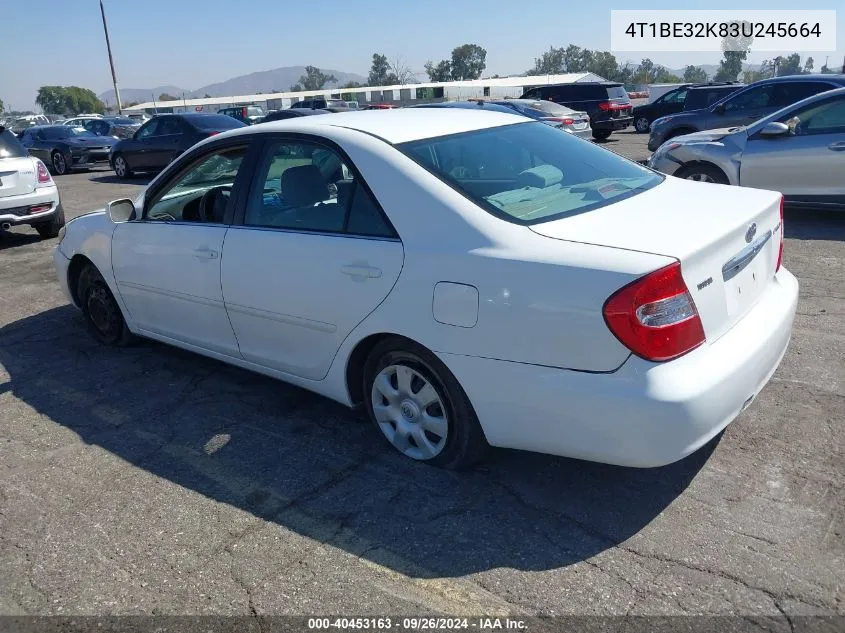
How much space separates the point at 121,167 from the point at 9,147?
8818 mm

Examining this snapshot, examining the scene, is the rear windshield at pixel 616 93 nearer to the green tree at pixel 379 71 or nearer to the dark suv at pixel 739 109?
the dark suv at pixel 739 109

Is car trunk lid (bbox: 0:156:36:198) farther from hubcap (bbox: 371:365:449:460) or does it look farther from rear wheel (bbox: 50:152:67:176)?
rear wheel (bbox: 50:152:67:176)

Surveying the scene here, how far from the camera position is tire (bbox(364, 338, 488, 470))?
323cm

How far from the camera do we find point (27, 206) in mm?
9461

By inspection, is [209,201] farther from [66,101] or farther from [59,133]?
[66,101]

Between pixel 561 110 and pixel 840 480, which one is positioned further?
pixel 561 110

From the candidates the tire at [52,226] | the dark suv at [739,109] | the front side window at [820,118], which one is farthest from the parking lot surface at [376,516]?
the dark suv at [739,109]

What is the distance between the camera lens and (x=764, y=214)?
11.0 feet

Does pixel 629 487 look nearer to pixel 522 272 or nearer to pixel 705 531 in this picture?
pixel 705 531

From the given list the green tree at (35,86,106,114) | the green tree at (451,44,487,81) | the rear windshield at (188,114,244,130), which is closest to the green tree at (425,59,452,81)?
the green tree at (451,44,487,81)

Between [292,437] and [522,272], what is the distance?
1.76 m

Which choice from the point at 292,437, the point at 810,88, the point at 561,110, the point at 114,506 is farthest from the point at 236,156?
the point at 561,110

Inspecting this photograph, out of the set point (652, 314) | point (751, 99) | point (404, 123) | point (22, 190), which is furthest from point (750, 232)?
point (751, 99)

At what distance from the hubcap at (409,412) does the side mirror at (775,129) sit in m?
6.49
